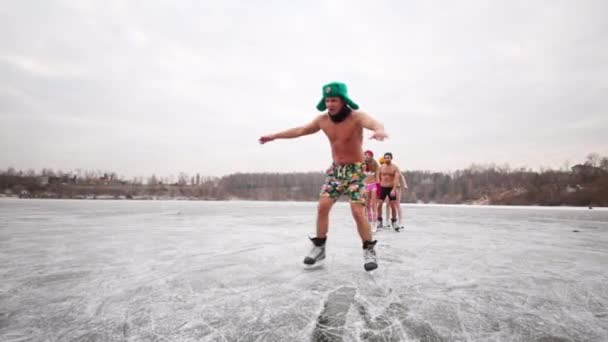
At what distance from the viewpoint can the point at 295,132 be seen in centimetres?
336

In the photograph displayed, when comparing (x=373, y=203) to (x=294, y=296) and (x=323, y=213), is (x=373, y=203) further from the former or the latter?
(x=294, y=296)

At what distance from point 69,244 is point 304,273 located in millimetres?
3496

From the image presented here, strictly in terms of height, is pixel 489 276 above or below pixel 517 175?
below

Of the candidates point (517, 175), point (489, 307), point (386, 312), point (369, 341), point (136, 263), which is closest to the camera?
point (369, 341)

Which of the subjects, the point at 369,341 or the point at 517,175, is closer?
the point at 369,341

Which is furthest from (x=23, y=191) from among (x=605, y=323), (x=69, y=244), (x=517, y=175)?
(x=517, y=175)

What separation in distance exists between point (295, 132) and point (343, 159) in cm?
66

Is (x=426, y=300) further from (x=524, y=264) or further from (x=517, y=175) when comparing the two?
(x=517, y=175)

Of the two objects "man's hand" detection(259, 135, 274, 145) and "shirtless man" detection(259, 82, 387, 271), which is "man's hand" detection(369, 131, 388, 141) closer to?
"shirtless man" detection(259, 82, 387, 271)

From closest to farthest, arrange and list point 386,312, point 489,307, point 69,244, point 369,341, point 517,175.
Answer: point 369,341, point 386,312, point 489,307, point 69,244, point 517,175

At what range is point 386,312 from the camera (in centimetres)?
178

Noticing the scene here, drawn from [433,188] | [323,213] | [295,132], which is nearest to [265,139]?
[295,132]

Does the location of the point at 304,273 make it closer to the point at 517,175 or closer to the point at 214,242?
the point at 214,242

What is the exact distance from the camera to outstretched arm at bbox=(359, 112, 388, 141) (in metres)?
2.51
